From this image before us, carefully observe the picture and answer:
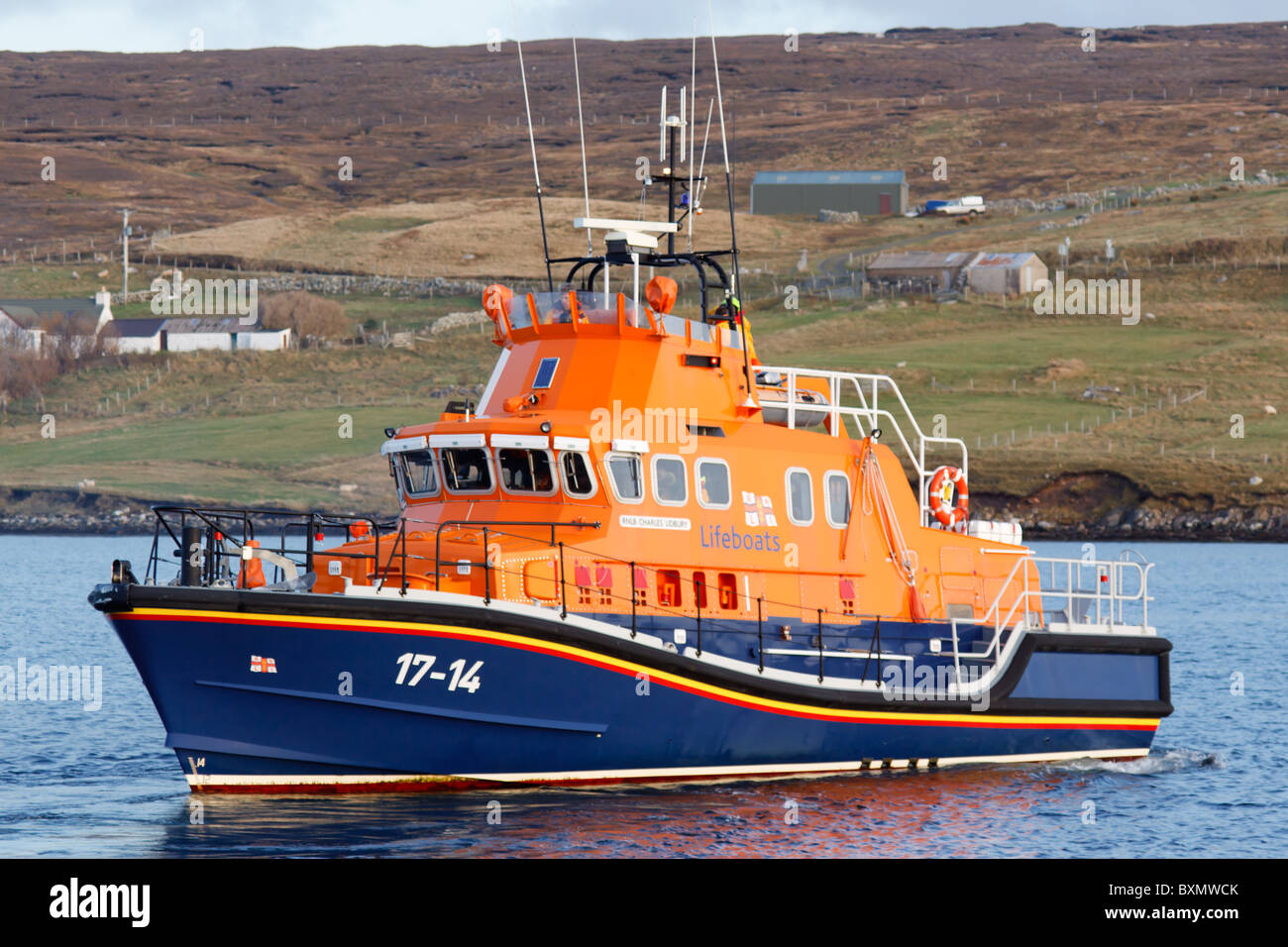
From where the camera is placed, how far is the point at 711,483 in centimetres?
1705

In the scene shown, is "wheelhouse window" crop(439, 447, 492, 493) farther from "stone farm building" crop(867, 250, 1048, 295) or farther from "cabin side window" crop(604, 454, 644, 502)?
"stone farm building" crop(867, 250, 1048, 295)

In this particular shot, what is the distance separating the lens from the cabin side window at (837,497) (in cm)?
1798

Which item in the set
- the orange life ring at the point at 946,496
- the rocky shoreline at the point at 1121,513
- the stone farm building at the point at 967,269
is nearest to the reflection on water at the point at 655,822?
the orange life ring at the point at 946,496

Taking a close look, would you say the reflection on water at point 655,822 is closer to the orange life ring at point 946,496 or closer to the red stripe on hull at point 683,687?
the red stripe on hull at point 683,687

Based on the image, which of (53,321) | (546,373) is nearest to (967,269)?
(53,321)

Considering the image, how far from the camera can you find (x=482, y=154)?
176 m

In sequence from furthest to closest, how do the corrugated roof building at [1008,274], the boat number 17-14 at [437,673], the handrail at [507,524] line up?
the corrugated roof building at [1008,274] → the handrail at [507,524] → the boat number 17-14 at [437,673]

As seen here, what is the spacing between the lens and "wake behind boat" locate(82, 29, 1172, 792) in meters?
14.8

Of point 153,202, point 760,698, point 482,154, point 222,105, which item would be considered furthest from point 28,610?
point 222,105

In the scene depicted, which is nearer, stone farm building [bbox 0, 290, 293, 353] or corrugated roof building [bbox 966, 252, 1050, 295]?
stone farm building [bbox 0, 290, 293, 353]

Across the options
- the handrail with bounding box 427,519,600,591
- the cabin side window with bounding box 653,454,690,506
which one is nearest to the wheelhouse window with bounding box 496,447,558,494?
the handrail with bounding box 427,519,600,591

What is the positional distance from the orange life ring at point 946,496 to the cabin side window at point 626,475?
4.42 meters

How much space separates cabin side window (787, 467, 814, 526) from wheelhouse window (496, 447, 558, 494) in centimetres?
274

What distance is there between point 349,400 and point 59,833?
6087cm
